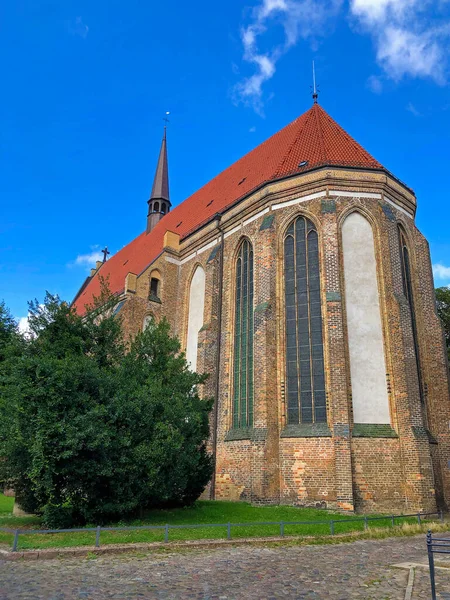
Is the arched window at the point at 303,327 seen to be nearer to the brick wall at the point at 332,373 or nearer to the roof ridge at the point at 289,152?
the brick wall at the point at 332,373

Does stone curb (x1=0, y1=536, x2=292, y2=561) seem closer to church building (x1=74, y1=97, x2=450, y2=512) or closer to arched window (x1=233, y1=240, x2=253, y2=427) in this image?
church building (x1=74, y1=97, x2=450, y2=512)

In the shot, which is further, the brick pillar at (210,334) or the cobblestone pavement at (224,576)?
the brick pillar at (210,334)

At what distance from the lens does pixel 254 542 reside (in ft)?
31.3

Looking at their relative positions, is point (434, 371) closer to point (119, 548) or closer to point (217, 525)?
point (217, 525)

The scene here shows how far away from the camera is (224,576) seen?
6.74 meters

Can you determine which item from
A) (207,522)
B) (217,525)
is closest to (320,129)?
(207,522)

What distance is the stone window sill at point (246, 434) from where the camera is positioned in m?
15.6

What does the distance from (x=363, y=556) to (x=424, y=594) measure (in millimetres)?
2816

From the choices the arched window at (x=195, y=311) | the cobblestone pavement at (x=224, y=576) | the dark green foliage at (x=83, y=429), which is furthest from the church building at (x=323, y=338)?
the cobblestone pavement at (x=224, y=576)

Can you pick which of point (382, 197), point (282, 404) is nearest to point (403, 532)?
point (282, 404)

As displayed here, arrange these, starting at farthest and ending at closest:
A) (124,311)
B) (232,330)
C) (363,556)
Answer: (124,311) < (232,330) < (363,556)

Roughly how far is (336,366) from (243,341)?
443cm

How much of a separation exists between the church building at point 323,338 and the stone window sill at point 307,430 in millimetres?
39

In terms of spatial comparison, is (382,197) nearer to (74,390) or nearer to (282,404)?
(282,404)
